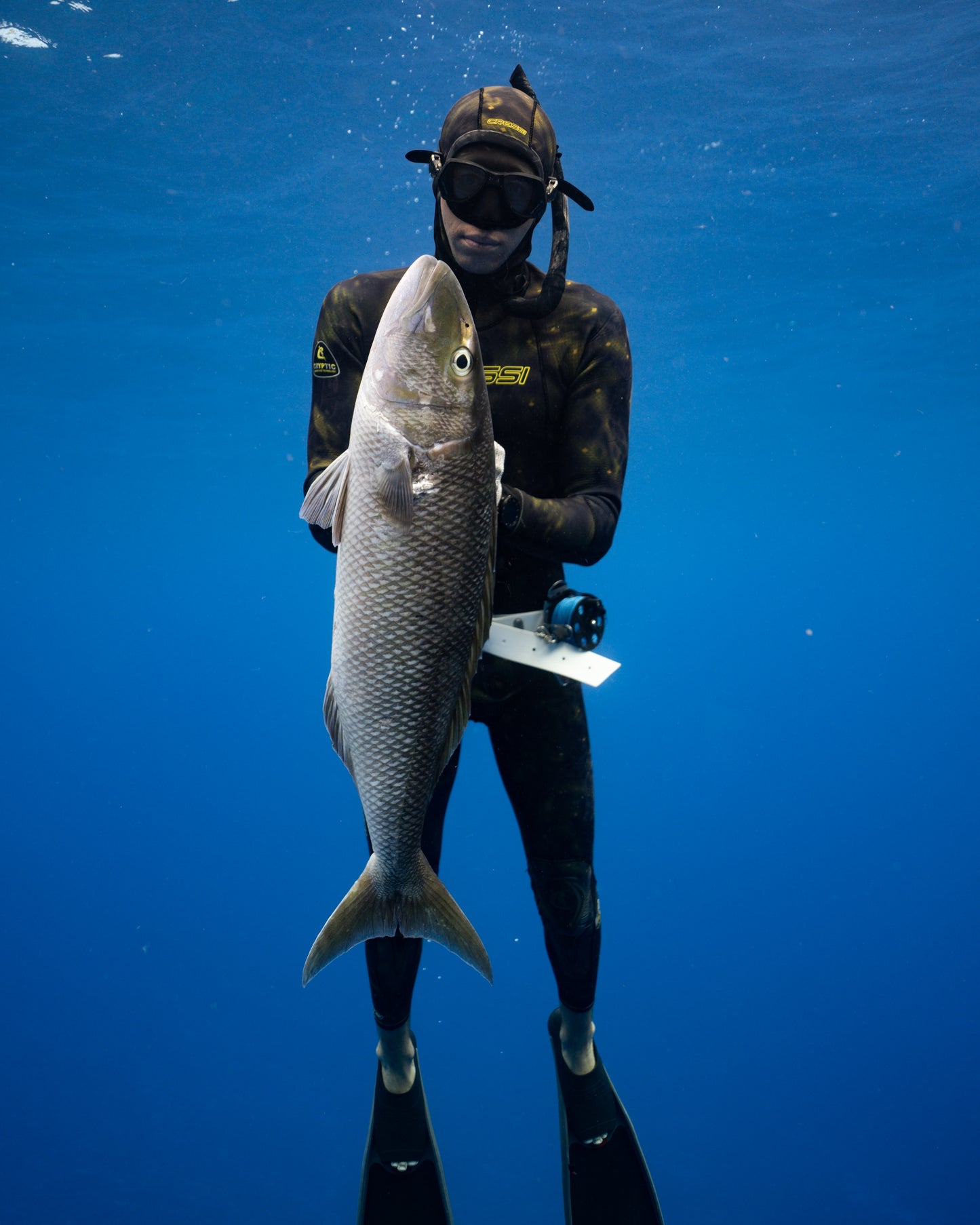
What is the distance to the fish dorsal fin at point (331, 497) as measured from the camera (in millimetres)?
2068

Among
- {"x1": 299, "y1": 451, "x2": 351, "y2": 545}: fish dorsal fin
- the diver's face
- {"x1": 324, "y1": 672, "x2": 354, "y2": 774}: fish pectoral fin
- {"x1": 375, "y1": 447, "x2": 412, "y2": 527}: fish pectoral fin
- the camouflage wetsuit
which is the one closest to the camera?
{"x1": 375, "y1": 447, "x2": 412, "y2": 527}: fish pectoral fin

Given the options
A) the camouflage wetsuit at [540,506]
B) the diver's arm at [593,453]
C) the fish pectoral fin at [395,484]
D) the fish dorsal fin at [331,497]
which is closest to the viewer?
the fish pectoral fin at [395,484]

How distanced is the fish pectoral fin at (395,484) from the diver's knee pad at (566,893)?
196 cm

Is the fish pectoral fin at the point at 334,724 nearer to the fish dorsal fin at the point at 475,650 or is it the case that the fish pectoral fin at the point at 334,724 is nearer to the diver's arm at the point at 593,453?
the fish dorsal fin at the point at 475,650

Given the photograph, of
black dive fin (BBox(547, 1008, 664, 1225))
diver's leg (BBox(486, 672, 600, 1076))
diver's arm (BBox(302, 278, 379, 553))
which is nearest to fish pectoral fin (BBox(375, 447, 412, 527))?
diver's arm (BBox(302, 278, 379, 553))

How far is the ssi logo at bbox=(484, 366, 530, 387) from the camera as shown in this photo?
3.09 m

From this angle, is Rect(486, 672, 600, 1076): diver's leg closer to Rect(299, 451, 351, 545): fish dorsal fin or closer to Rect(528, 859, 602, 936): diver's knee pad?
Rect(528, 859, 602, 936): diver's knee pad

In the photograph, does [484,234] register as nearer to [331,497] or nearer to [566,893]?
[331,497]

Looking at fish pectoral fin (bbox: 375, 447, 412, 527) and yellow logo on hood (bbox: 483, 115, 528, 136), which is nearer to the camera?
fish pectoral fin (bbox: 375, 447, 412, 527)

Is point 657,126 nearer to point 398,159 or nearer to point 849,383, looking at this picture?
point 398,159

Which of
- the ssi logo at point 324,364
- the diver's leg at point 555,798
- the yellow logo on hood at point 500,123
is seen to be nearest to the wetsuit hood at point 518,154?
the yellow logo on hood at point 500,123

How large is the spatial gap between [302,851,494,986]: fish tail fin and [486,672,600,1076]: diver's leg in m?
0.87

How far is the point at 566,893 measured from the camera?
3.39 m

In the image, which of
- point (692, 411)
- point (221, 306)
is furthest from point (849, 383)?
point (221, 306)
